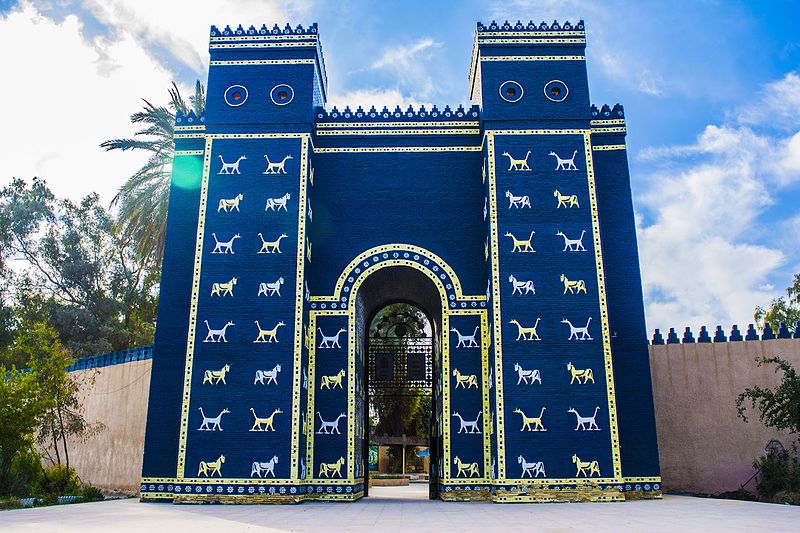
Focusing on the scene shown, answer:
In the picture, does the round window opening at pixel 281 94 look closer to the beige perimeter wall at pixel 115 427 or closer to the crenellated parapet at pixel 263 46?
the crenellated parapet at pixel 263 46

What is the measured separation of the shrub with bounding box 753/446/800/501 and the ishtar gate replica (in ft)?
7.61

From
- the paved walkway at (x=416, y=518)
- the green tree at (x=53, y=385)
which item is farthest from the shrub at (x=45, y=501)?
the green tree at (x=53, y=385)

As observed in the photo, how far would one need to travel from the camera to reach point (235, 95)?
15.7 metres

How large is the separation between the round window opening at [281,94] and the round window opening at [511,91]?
4.97 m

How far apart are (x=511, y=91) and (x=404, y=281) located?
17.0ft

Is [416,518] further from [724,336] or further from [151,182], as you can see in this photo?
[151,182]

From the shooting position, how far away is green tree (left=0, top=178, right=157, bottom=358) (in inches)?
1165

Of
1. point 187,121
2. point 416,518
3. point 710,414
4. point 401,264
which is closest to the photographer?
point 416,518

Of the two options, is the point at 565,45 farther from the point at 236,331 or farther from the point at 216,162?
the point at 236,331

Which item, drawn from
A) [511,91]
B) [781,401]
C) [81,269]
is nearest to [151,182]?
[81,269]

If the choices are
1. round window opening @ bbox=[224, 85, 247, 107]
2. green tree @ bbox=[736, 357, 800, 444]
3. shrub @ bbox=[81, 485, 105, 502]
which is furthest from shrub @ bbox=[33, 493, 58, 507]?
green tree @ bbox=[736, 357, 800, 444]

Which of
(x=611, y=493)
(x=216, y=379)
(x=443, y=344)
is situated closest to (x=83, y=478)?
(x=216, y=379)

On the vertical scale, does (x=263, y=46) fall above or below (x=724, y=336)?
above

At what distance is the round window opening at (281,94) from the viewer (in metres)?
15.6
